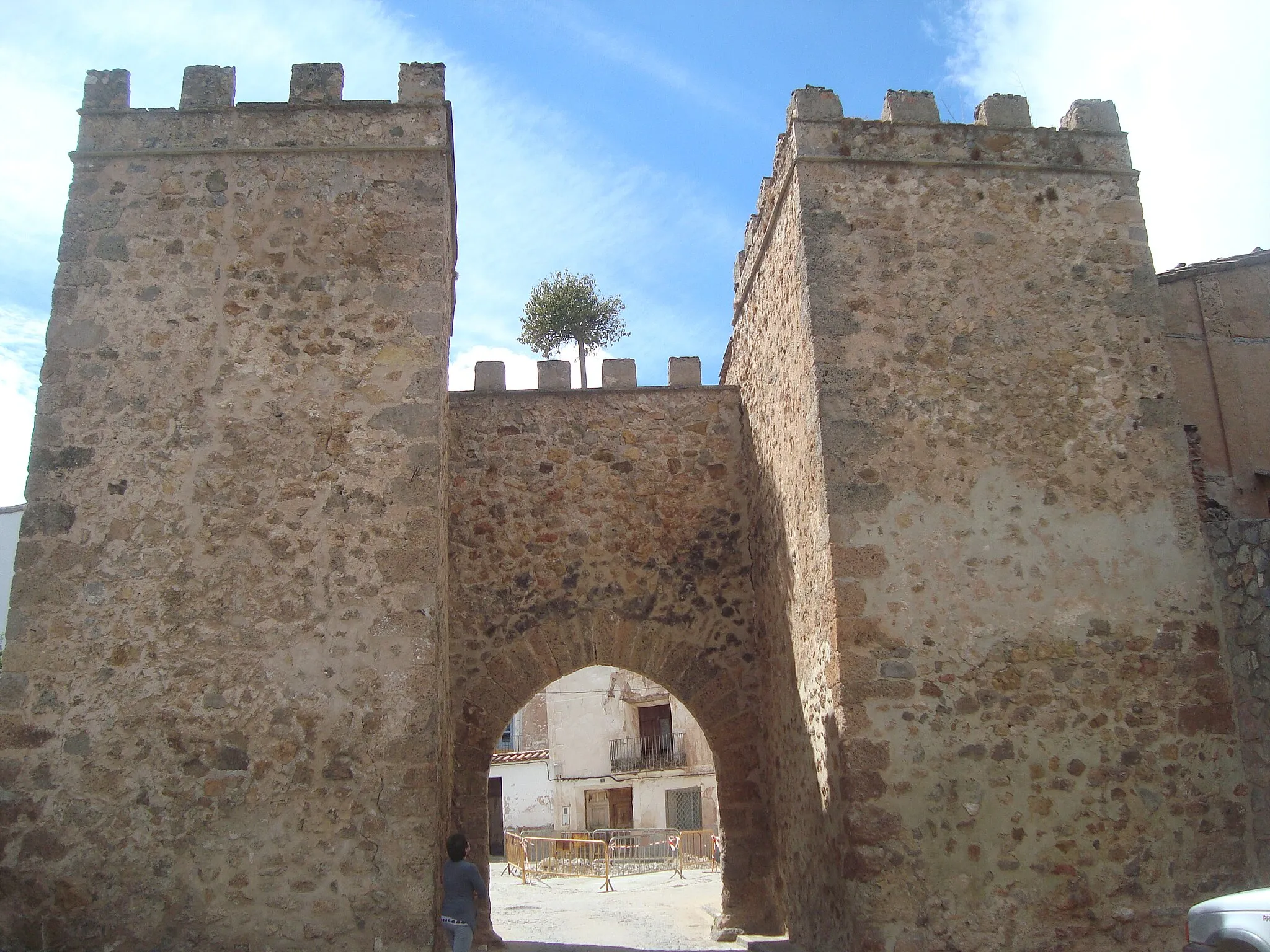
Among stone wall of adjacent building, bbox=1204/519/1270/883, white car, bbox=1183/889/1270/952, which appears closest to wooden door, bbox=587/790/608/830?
stone wall of adjacent building, bbox=1204/519/1270/883

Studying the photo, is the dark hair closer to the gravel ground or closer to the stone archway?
the stone archway

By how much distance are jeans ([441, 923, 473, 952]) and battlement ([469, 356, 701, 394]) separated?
433 cm

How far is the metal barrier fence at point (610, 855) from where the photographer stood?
57.9 ft

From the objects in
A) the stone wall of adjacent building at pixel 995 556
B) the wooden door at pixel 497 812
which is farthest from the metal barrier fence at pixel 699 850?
the stone wall of adjacent building at pixel 995 556

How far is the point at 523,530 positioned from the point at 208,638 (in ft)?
9.95

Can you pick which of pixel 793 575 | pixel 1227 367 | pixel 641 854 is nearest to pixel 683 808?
pixel 641 854

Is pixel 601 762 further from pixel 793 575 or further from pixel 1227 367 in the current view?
pixel 1227 367


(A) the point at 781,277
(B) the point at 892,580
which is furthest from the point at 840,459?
(A) the point at 781,277

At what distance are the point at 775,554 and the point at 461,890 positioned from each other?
3.19 meters

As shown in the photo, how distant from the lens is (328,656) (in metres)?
6.17

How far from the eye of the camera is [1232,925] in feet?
14.4

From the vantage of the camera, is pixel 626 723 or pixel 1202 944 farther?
pixel 626 723

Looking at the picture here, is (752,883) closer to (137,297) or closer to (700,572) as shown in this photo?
(700,572)

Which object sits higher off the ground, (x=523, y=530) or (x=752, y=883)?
(x=523, y=530)
